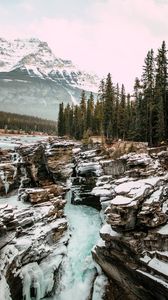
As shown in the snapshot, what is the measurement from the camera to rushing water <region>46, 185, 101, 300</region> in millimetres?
24328

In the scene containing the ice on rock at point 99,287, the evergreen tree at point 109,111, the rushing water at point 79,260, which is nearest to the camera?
the ice on rock at point 99,287

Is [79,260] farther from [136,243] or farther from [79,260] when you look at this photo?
[136,243]

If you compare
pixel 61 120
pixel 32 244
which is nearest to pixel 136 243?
pixel 32 244


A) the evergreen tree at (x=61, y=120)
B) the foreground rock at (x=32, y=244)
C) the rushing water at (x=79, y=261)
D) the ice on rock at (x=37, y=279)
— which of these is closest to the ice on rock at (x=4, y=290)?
the foreground rock at (x=32, y=244)

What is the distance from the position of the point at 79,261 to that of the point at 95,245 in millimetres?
3506

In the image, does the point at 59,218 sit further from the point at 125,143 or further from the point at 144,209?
the point at 125,143

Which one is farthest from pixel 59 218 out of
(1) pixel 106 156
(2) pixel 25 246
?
(1) pixel 106 156

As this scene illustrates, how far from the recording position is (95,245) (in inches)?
977

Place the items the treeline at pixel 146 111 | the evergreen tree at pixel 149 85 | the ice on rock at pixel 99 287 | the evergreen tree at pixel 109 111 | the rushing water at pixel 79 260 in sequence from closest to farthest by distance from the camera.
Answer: the ice on rock at pixel 99 287, the rushing water at pixel 79 260, the treeline at pixel 146 111, the evergreen tree at pixel 149 85, the evergreen tree at pixel 109 111

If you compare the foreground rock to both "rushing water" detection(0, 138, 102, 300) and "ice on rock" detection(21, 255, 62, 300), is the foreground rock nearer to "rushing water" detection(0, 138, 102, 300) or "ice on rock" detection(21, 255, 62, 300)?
"ice on rock" detection(21, 255, 62, 300)

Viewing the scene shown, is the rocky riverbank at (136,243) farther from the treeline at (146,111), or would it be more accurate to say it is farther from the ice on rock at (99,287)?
the treeline at (146,111)

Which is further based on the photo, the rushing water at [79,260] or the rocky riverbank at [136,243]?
the rushing water at [79,260]

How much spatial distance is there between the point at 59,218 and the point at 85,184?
11.4 m

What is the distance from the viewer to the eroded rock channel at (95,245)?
20938mm
